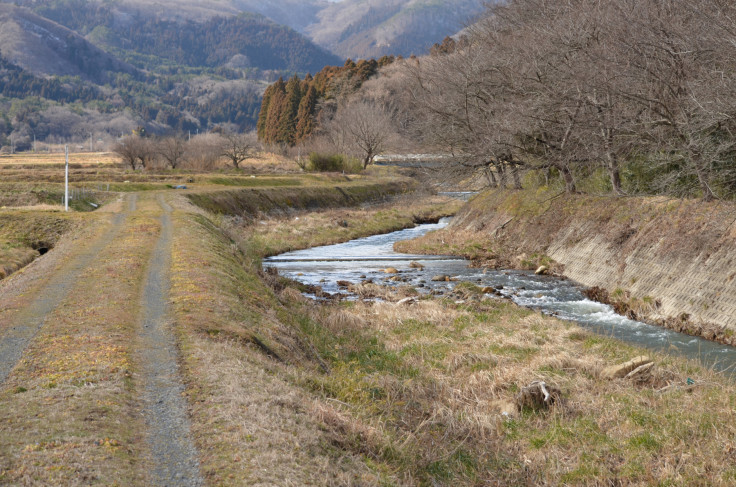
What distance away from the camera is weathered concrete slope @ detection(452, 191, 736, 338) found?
19469mm

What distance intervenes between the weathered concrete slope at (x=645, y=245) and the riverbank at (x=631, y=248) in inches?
1.8

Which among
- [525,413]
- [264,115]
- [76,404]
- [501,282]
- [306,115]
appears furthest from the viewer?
[264,115]

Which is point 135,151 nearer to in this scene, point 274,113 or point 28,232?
point 274,113

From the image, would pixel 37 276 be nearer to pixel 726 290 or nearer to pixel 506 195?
pixel 726 290

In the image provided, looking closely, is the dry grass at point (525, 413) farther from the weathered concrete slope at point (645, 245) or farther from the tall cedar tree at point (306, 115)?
the tall cedar tree at point (306, 115)

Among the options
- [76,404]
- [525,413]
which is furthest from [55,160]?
[525,413]

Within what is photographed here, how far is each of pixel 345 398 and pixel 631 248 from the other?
19.1 meters

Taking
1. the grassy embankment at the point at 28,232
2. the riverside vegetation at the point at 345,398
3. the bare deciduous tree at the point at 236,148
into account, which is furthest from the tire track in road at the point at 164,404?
the bare deciduous tree at the point at 236,148

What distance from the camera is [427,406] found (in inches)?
468

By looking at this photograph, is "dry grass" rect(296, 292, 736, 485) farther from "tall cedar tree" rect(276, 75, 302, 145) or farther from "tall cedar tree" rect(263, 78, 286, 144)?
"tall cedar tree" rect(263, 78, 286, 144)

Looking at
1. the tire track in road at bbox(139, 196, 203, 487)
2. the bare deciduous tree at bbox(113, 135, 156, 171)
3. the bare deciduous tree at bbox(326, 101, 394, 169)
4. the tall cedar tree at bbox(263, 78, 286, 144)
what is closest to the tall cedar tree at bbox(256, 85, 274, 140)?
the tall cedar tree at bbox(263, 78, 286, 144)

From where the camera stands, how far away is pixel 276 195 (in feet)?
205

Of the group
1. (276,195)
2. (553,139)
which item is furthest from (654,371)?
(276,195)

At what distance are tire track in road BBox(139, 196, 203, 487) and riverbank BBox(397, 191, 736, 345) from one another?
1542 cm
